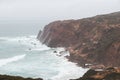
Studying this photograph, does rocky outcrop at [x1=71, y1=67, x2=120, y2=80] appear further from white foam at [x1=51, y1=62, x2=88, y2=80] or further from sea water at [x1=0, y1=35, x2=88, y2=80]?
sea water at [x1=0, y1=35, x2=88, y2=80]

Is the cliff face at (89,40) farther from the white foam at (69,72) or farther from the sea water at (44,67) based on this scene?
the sea water at (44,67)

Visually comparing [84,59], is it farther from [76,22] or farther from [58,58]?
[76,22]

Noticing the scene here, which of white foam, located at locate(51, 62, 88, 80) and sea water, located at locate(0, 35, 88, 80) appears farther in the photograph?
sea water, located at locate(0, 35, 88, 80)

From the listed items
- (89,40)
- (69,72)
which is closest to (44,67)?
(69,72)

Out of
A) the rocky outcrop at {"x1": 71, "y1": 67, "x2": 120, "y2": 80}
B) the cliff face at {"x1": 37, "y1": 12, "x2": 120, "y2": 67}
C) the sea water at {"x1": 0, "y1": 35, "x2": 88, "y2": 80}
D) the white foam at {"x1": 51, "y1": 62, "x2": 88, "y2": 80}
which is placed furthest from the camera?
the cliff face at {"x1": 37, "y1": 12, "x2": 120, "y2": 67}

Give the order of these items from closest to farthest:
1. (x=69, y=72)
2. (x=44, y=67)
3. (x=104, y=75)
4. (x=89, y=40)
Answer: (x=104, y=75)
(x=69, y=72)
(x=44, y=67)
(x=89, y=40)

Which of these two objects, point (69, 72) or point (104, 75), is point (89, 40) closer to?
point (69, 72)

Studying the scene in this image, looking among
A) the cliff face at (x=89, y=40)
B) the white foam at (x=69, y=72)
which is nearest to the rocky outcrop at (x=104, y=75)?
the white foam at (x=69, y=72)

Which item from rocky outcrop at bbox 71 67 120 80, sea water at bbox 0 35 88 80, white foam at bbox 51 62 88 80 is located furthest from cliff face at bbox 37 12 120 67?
rocky outcrop at bbox 71 67 120 80
